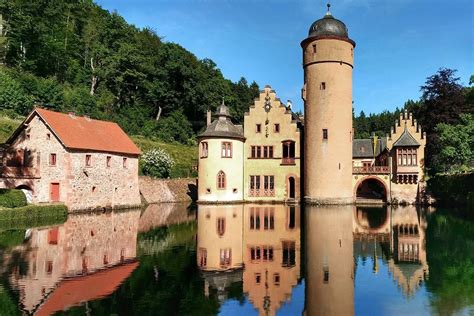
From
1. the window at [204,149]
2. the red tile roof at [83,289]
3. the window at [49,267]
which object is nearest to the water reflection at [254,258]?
the red tile roof at [83,289]

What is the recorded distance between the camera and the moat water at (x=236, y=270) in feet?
30.7

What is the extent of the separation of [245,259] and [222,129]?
2631 cm

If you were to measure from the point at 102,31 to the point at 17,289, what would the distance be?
58853mm

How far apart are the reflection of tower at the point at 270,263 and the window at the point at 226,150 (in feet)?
53.4

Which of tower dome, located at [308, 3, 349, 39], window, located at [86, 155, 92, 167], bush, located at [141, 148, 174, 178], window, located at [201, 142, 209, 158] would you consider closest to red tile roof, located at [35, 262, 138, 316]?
window, located at [86, 155, 92, 167]

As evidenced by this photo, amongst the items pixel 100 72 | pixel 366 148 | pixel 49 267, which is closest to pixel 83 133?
pixel 49 267

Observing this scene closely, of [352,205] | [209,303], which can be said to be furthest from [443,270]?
[352,205]

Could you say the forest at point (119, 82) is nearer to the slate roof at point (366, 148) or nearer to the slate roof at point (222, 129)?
the slate roof at point (366, 148)

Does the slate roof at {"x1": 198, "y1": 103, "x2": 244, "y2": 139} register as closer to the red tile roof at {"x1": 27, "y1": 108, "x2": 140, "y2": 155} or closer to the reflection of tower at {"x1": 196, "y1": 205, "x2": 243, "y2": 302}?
the red tile roof at {"x1": 27, "y1": 108, "x2": 140, "y2": 155}

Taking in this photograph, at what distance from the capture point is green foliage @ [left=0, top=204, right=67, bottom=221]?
22.6 metres

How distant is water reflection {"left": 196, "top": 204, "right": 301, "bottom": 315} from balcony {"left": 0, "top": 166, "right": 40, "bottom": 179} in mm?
13266

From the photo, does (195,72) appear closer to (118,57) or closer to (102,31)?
(118,57)

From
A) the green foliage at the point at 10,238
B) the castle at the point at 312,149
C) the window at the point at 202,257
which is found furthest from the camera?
the castle at the point at 312,149

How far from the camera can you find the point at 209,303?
31.7 ft
